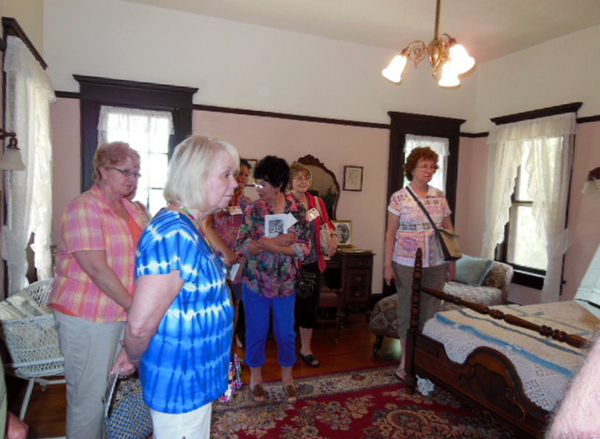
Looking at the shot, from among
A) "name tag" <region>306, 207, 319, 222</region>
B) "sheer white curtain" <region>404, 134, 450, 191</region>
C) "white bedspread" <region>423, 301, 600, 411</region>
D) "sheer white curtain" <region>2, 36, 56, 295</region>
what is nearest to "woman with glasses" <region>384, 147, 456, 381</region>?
"white bedspread" <region>423, 301, 600, 411</region>

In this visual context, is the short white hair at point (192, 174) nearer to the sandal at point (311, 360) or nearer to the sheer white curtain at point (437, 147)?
the sandal at point (311, 360)

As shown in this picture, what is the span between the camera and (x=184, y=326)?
1202mm

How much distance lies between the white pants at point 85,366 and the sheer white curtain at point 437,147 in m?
4.38

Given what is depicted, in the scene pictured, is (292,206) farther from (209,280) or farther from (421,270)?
(209,280)

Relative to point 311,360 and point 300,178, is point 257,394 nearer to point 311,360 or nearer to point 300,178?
point 311,360

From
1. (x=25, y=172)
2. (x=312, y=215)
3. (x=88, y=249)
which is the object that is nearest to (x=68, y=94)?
Result: (x=25, y=172)

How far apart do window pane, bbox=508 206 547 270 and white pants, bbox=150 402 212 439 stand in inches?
184

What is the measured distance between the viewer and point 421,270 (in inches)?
113

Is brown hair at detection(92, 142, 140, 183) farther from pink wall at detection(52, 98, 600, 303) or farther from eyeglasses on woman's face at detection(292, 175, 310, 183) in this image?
pink wall at detection(52, 98, 600, 303)

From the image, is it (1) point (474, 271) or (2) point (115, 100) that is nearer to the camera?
(2) point (115, 100)

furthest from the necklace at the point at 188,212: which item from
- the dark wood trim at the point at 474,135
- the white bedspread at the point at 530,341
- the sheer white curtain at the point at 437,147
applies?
the dark wood trim at the point at 474,135

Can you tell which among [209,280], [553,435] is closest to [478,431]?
[209,280]

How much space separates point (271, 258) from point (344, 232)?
2.57 meters

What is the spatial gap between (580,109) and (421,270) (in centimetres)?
311
